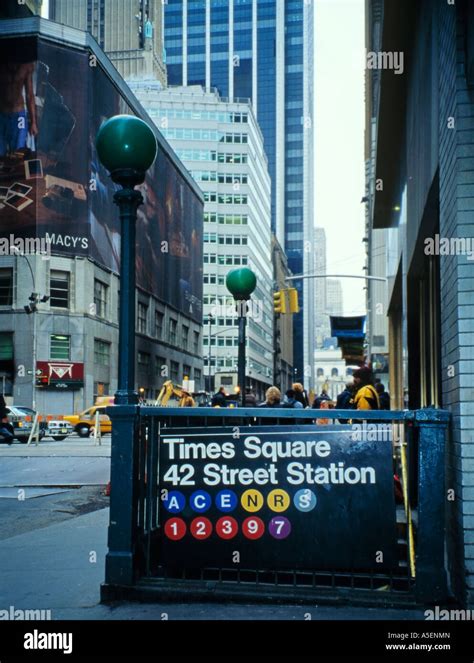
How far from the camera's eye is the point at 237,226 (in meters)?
109

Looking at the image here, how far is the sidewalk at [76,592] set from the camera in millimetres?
5289

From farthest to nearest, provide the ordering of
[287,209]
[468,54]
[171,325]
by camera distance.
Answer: [287,209] → [171,325] → [468,54]

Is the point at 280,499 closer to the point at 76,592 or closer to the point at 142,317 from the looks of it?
the point at 76,592

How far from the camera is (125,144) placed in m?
6.21

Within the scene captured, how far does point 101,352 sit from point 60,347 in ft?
17.0

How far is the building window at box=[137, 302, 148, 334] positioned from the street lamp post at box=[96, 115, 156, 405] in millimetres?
62018

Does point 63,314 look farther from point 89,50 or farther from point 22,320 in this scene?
point 89,50

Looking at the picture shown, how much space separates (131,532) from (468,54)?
155 inches

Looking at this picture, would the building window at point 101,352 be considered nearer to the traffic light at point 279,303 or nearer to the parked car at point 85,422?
the parked car at point 85,422

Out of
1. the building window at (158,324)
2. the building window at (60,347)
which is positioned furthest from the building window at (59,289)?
the building window at (158,324)

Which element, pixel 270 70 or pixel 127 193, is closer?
pixel 127 193

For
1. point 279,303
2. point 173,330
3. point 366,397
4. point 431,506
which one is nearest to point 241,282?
point 366,397

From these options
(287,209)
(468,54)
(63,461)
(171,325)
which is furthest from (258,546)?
(287,209)

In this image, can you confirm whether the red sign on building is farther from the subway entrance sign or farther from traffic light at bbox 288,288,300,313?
the subway entrance sign
